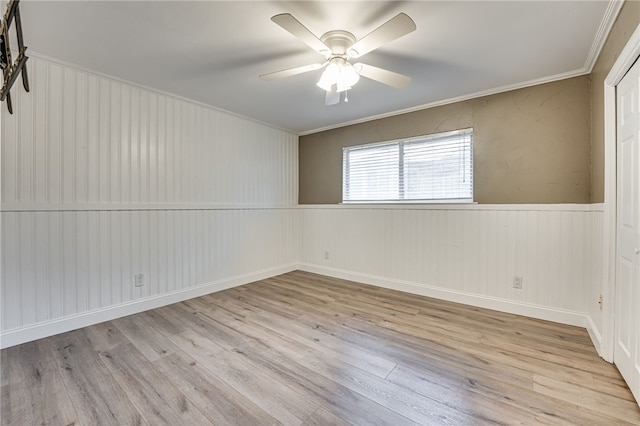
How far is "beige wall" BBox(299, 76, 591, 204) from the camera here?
8.50 feet

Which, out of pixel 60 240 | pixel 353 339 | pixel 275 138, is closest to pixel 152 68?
pixel 60 240

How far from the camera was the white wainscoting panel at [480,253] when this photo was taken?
8.50ft

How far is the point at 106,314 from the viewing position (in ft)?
8.83

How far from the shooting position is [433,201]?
137 inches

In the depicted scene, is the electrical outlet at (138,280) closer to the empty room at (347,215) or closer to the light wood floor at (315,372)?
the empty room at (347,215)

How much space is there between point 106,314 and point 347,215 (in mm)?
3030

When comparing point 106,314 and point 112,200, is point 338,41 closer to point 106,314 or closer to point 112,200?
point 112,200

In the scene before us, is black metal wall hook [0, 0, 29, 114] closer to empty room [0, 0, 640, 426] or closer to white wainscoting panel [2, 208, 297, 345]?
empty room [0, 0, 640, 426]

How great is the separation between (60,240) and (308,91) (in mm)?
2704

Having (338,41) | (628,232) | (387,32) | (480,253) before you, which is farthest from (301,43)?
(480,253)

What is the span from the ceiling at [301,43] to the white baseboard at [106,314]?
7.33ft

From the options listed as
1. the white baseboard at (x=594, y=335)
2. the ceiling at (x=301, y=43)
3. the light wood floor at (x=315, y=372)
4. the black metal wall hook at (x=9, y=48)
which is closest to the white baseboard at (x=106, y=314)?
the light wood floor at (x=315, y=372)

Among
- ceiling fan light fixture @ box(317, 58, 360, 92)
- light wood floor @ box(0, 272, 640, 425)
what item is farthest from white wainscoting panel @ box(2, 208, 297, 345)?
ceiling fan light fixture @ box(317, 58, 360, 92)

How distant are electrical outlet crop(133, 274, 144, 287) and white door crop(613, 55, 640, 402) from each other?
3.90 metres
